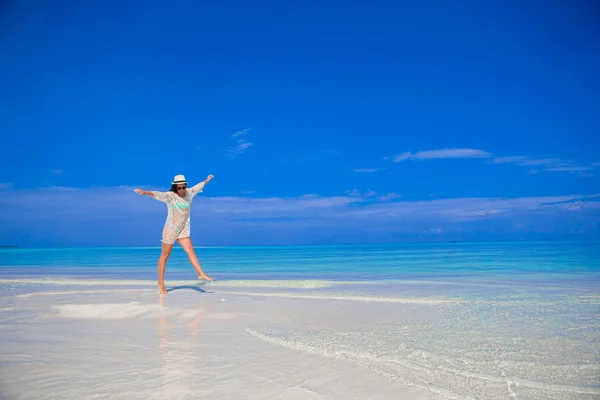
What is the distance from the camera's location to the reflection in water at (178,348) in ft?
11.8

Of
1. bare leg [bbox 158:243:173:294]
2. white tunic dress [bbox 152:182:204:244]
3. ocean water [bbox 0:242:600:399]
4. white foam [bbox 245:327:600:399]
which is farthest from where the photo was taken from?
white tunic dress [bbox 152:182:204:244]

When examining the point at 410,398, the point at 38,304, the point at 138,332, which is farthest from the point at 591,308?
the point at 38,304

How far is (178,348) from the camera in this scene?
469 cm

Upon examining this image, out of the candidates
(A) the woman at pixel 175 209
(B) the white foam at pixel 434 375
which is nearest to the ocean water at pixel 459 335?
(B) the white foam at pixel 434 375

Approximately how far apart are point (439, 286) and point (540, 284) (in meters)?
2.35

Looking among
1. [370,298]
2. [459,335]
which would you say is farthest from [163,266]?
[459,335]

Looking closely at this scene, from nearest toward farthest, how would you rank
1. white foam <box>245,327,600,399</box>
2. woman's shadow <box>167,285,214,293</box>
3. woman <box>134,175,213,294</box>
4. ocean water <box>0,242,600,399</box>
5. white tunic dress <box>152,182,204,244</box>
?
1. white foam <box>245,327,600,399</box>
2. ocean water <box>0,242,600,399</box>
3. woman <box>134,175,213,294</box>
4. white tunic dress <box>152,182,204,244</box>
5. woman's shadow <box>167,285,214,293</box>

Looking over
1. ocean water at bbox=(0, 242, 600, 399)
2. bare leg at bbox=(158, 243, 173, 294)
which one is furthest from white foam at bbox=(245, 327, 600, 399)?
bare leg at bbox=(158, 243, 173, 294)

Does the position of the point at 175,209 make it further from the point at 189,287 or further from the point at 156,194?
the point at 189,287

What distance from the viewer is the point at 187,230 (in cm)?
1030

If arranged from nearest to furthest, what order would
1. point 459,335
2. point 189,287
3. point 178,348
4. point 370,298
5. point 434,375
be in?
1. point 434,375
2. point 178,348
3. point 459,335
4. point 370,298
5. point 189,287

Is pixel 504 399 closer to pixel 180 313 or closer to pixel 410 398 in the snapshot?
pixel 410 398

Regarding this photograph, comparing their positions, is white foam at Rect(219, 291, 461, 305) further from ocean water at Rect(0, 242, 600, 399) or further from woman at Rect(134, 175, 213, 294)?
woman at Rect(134, 175, 213, 294)

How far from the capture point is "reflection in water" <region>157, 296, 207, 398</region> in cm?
358
